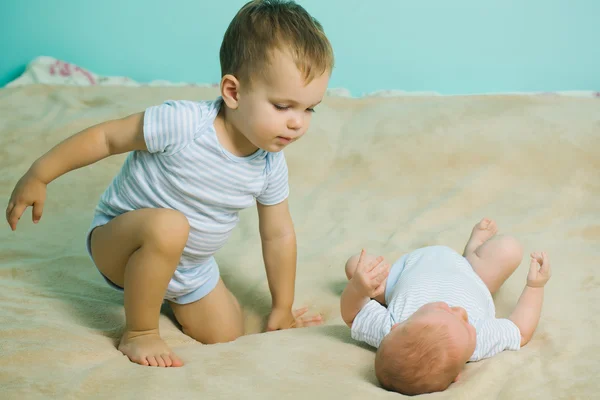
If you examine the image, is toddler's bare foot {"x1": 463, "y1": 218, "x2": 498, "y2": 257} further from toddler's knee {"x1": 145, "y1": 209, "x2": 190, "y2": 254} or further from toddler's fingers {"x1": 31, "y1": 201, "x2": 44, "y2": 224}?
toddler's fingers {"x1": 31, "y1": 201, "x2": 44, "y2": 224}

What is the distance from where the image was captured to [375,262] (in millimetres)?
1241

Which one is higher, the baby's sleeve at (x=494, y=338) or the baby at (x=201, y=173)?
the baby at (x=201, y=173)

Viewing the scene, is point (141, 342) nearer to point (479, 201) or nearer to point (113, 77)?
point (479, 201)

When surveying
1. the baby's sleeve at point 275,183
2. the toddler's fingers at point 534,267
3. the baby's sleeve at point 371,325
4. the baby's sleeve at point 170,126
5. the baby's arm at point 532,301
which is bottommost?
the baby's sleeve at point 371,325

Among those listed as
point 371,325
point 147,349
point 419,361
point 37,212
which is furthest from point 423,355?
point 37,212

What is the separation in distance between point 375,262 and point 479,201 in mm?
793

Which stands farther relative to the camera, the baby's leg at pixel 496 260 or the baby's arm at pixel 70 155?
the baby's leg at pixel 496 260

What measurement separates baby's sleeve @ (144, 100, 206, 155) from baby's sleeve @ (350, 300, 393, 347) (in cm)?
44

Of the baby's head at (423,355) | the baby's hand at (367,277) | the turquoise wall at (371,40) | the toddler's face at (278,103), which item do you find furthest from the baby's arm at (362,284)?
the turquoise wall at (371,40)

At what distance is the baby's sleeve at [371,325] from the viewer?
117 cm

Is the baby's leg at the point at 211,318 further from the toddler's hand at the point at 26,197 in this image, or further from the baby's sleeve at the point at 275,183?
the toddler's hand at the point at 26,197

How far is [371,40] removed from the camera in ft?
10.7

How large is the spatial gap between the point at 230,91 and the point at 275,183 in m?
0.24

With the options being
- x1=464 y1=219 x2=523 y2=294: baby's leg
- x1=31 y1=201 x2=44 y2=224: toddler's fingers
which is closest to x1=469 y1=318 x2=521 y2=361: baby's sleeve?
x1=464 y1=219 x2=523 y2=294: baby's leg
